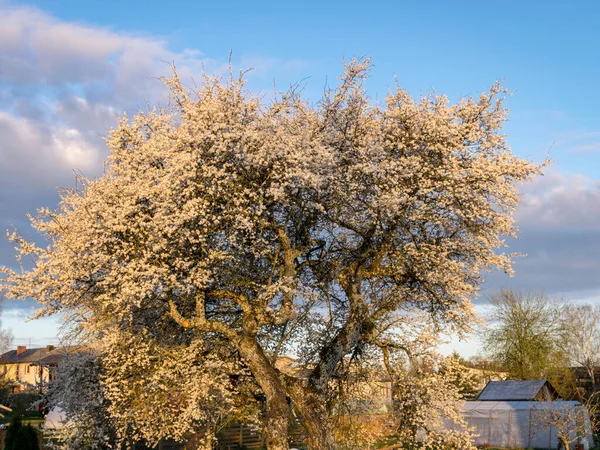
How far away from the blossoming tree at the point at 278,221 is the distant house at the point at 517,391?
98.0 ft

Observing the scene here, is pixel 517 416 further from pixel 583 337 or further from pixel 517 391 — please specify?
pixel 583 337

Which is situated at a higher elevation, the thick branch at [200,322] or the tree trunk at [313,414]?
the thick branch at [200,322]

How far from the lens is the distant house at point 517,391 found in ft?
156

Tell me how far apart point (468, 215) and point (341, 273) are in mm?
4370

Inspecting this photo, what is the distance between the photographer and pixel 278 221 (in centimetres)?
2002

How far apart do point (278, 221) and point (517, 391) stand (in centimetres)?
3553

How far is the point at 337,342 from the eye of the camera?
1959 centimetres

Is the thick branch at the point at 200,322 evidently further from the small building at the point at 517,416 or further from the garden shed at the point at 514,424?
the garden shed at the point at 514,424

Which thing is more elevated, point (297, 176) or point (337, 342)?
point (297, 176)

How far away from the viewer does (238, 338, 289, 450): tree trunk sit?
1812 cm

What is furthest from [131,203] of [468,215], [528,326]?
[528,326]

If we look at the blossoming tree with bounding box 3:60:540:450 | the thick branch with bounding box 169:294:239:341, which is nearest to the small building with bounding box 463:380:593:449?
the blossoming tree with bounding box 3:60:540:450

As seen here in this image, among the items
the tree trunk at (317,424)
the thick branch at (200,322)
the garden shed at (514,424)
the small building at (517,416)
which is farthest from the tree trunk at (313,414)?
the garden shed at (514,424)

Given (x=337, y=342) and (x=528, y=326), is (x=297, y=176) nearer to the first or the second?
(x=337, y=342)
